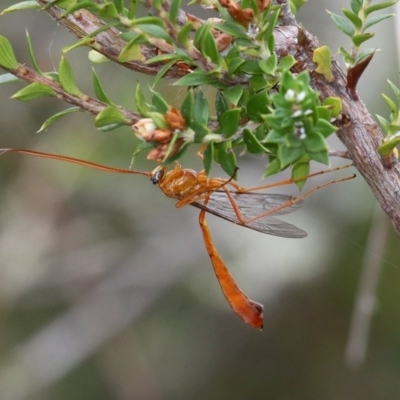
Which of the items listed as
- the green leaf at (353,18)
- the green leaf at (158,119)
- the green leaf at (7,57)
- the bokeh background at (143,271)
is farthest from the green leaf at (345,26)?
the bokeh background at (143,271)

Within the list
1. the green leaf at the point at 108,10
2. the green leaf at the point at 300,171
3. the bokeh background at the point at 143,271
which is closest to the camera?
the green leaf at the point at 108,10

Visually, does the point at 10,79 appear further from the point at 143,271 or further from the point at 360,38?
the point at 143,271

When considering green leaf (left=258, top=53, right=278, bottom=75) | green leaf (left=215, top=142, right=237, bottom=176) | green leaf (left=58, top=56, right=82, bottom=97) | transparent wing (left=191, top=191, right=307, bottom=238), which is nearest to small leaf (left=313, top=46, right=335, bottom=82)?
green leaf (left=258, top=53, right=278, bottom=75)

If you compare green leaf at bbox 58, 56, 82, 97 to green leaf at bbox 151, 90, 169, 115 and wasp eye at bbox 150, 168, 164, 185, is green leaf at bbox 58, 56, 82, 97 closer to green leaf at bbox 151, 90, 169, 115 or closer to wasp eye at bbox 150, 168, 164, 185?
green leaf at bbox 151, 90, 169, 115

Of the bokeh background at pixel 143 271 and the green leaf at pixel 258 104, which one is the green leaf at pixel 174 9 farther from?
the bokeh background at pixel 143 271

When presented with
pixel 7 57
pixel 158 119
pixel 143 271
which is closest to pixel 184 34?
pixel 158 119

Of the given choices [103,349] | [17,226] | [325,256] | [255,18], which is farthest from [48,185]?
[255,18]

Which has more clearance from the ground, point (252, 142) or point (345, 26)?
point (345, 26)
